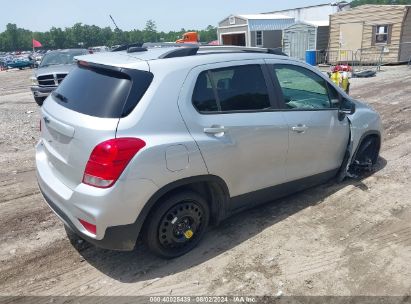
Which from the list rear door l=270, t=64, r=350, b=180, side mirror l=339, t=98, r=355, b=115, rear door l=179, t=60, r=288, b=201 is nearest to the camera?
rear door l=179, t=60, r=288, b=201

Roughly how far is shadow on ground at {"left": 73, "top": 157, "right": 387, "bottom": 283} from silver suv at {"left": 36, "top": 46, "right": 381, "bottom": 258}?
0.47ft

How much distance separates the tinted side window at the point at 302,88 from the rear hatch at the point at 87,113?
167cm

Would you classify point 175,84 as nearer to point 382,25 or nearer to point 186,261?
point 186,261

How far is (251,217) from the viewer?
4215mm

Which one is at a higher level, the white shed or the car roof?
the car roof

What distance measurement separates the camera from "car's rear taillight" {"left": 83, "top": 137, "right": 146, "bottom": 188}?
9.01ft

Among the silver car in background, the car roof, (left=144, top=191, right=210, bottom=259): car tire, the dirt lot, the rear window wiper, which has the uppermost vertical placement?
the car roof

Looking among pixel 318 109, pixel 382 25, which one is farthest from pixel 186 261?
pixel 382 25

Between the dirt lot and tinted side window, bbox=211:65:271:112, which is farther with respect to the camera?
tinted side window, bbox=211:65:271:112

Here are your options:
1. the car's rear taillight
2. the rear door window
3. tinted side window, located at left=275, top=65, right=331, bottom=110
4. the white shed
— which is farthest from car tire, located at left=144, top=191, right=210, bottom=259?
the white shed

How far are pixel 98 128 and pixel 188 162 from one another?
0.80 m

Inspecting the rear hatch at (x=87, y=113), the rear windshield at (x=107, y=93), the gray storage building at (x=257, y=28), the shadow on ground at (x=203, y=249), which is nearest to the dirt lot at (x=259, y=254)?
the shadow on ground at (x=203, y=249)

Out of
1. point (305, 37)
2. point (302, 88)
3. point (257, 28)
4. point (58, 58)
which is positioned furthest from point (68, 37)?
point (302, 88)

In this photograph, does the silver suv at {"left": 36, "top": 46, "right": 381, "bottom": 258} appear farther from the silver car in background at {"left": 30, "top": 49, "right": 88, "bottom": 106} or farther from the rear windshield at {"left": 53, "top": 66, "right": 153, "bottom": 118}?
the silver car in background at {"left": 30, "top": 49, "right": 88, "bottom": 106}
